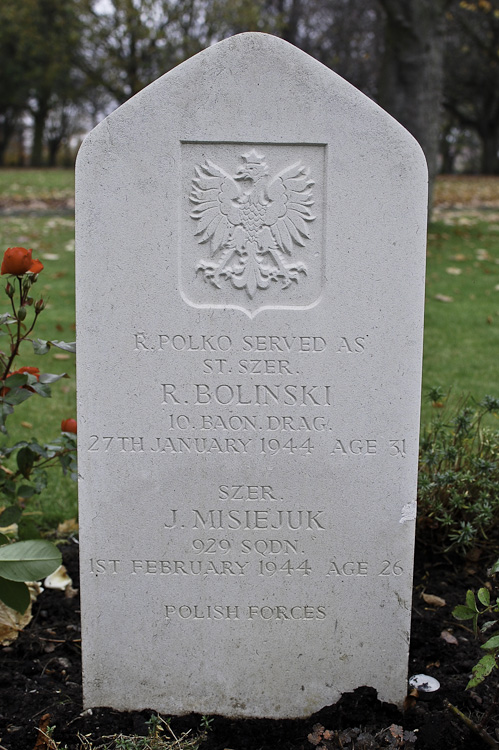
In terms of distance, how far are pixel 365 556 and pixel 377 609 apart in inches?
7.9

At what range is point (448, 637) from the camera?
2963 millimetres

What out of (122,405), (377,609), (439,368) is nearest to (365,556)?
(377,609)

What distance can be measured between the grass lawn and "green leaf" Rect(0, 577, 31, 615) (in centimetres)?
157

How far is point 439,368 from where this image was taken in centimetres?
583

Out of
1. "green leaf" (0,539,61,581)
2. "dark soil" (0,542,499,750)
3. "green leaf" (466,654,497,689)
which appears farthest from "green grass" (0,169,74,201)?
"green leaf" (466,654,497,689)

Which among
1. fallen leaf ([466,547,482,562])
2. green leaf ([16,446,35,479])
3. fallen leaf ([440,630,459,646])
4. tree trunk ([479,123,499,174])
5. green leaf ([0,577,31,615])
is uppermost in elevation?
tree trunk ([479,123,499,174])

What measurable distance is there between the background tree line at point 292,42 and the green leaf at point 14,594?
8.97 m

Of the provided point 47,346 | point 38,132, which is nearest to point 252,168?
point 47,346

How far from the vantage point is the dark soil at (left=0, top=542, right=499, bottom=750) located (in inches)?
94.9

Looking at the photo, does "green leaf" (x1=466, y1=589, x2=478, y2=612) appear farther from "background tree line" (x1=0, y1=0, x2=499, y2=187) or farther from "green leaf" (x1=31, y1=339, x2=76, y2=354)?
"background tree line" (x1=0, y1=0, x2=499, y2=187)

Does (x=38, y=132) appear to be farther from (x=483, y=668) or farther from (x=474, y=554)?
(x=483, y=668)

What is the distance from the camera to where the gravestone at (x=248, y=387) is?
232 cm

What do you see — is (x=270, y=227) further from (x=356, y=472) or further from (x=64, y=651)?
(x=64, y=651)

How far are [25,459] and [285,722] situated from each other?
1493mm
